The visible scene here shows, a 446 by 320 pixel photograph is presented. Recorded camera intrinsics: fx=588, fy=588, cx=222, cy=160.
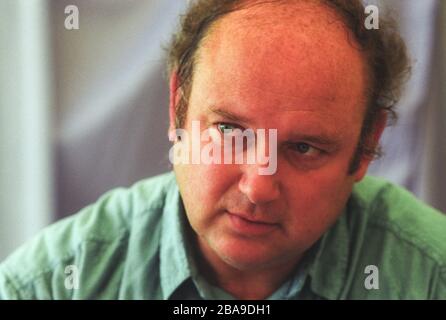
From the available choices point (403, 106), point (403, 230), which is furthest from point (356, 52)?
point (403, 230)

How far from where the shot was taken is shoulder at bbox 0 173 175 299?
0.80 metres

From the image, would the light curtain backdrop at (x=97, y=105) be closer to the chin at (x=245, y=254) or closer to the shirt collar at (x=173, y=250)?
the shirt collar at (x=173, y=250)

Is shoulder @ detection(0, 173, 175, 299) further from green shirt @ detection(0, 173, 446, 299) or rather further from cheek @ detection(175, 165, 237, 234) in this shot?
cheek @ detection(175, 165, 237, 234)

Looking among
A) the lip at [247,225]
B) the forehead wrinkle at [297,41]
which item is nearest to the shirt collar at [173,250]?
the lip at [247,225]

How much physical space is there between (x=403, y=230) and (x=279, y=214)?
217mm

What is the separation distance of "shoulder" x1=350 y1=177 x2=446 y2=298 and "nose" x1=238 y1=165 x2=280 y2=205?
203 mm

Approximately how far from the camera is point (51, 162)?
848 mm

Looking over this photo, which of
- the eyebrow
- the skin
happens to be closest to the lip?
the skin

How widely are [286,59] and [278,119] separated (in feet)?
0.23

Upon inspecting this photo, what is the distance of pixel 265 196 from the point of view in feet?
2.24

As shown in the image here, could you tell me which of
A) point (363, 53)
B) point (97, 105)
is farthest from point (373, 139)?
point (97, 105)

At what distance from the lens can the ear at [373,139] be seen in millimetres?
786
